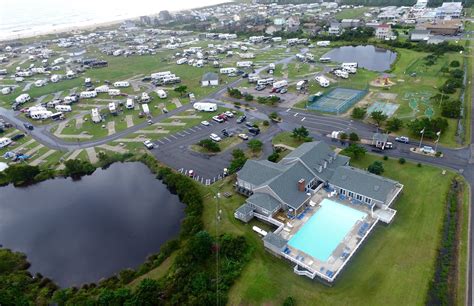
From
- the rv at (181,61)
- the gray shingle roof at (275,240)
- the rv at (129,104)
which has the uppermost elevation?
the rv at (181,61)

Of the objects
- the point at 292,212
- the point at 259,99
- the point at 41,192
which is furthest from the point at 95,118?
the point at 292,212

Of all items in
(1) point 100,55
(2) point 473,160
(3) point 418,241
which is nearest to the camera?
(3) point 418,241

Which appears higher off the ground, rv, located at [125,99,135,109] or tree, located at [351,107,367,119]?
rv, located at [125,99,135,109]

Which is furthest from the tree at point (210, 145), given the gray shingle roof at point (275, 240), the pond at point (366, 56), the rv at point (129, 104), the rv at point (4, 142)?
the pond at point (366, 56)

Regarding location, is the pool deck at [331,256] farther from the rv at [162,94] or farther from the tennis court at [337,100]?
the rv at [162,94]

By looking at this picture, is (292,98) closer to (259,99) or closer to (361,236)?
(259,99)

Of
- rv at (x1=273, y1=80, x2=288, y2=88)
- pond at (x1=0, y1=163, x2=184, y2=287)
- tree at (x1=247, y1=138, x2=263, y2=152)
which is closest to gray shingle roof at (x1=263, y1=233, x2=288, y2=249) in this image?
pond at (x1=0, y1=163, x2=184, y2=287)

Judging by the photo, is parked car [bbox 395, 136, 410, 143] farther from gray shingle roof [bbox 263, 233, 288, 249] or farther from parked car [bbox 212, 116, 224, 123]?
parked car [bbox 212, 116, 224, 123]
